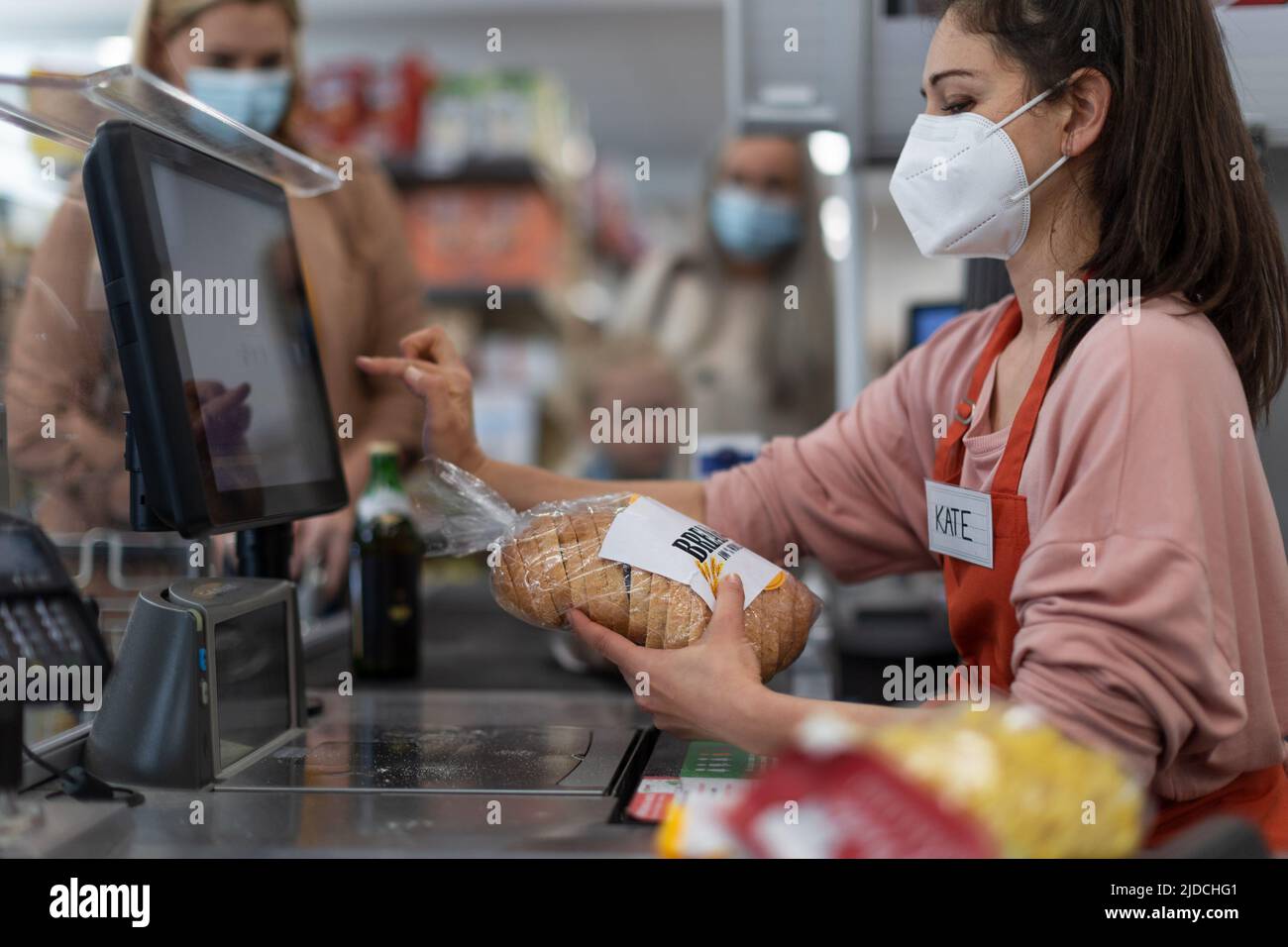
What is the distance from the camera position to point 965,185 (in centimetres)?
117

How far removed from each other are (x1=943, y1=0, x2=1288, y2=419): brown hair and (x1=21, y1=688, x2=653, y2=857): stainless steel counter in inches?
23.6

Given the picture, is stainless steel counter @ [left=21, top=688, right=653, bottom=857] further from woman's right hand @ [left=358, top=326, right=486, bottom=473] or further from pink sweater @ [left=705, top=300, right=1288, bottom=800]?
woman's right hand @ [left=358, top=326, right=486, bottom=473]

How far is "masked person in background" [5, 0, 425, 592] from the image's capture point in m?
1.19

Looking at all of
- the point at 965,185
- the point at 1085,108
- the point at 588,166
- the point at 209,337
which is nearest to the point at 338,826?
the point at 209,337

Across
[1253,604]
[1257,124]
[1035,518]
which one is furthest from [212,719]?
[1257,124]

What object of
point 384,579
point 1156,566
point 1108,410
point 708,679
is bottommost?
point 384,579

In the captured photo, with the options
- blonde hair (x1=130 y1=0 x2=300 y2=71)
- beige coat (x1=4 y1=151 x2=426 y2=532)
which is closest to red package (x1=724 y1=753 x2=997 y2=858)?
beige coat (x1=4 y1=151 x2=426 y2=532)

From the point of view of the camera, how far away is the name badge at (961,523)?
1127 mm

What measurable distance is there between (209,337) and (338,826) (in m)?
0.47

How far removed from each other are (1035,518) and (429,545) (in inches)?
26.0

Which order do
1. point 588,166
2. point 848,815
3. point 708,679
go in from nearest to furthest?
point 848,815 → point 708,679 → point 588,166

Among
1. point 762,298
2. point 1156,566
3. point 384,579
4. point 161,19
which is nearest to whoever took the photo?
point 1156,566

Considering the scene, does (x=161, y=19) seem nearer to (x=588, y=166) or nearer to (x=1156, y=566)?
(x=1156, y=566)
